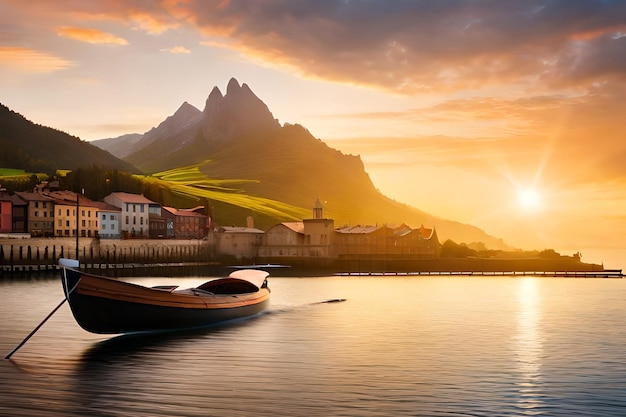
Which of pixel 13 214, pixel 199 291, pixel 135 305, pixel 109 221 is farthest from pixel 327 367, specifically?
pixel 109 221

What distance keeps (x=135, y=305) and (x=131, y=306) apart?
0.86ft

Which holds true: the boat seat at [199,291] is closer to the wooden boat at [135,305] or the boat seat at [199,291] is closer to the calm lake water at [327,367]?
the wooden boat at [135,305]

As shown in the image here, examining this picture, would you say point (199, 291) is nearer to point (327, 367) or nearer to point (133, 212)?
point (327, 367)

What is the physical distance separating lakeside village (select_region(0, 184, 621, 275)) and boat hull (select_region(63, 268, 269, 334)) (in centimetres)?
10045

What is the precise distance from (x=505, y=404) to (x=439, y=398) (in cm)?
242

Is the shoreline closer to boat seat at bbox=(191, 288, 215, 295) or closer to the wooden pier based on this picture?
the wooden pier

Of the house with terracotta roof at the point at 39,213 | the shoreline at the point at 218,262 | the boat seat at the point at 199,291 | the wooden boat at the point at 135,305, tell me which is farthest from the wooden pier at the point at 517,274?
the wooden boat at the point at 135,305

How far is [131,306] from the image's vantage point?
1624 inches

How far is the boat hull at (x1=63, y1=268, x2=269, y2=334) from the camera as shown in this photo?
3881 centimetres

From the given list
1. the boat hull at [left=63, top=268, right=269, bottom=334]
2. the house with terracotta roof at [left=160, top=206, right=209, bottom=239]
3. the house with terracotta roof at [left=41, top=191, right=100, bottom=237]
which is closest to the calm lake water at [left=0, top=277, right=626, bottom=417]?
the boat hull at [left=63, top=268, right=269, bottom=334]

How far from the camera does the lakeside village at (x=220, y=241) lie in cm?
15400

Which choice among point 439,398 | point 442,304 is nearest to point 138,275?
point 442,304

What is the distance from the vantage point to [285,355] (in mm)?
38531

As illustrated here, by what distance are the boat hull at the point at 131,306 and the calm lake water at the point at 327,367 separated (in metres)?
0.97
